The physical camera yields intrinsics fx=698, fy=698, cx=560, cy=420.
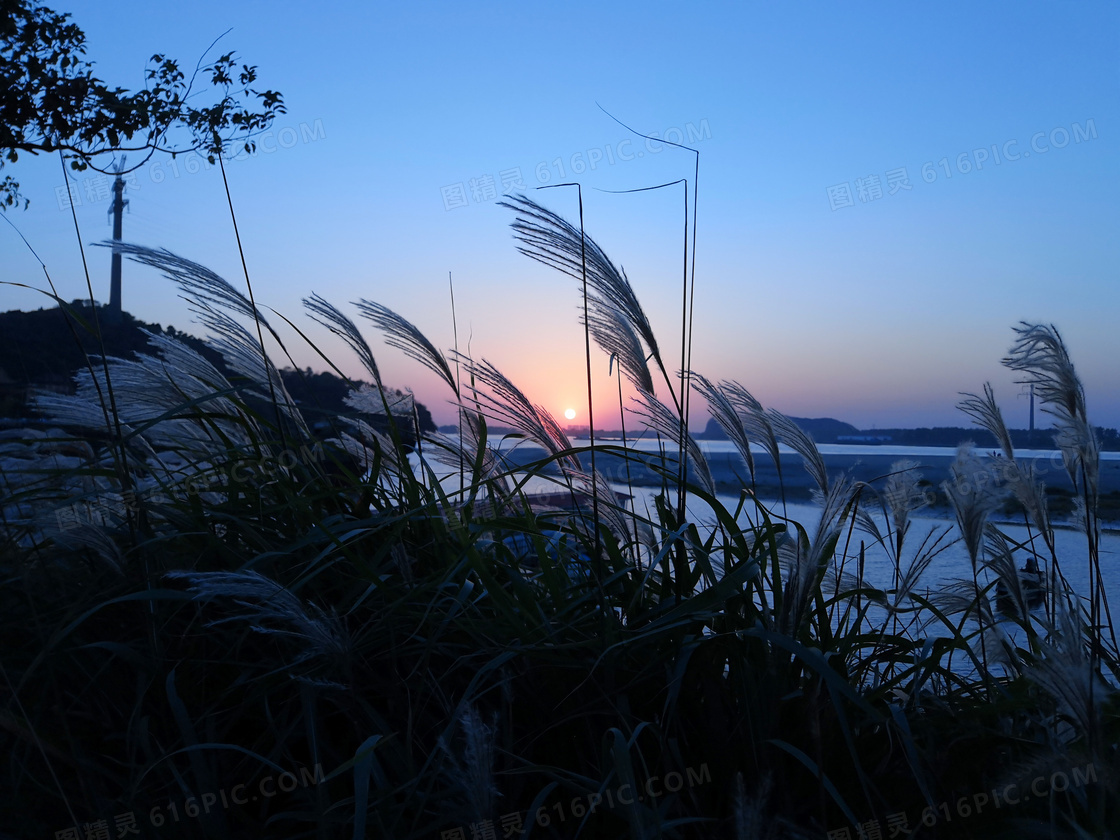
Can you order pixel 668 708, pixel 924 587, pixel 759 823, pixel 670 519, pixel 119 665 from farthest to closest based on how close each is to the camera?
pixel 924 587, pixel 670 519, pixel 119 665, pixel 668 708, pixel 759 823

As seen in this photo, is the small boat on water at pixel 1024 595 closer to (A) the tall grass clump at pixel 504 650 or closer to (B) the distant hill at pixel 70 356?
(A) the tall grass clump at pixel 504 650

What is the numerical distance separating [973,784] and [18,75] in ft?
22.3

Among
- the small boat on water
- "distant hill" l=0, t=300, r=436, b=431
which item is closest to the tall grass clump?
the small boat on water

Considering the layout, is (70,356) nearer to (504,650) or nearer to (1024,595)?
(504,650)

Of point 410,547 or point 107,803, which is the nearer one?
point 107,803

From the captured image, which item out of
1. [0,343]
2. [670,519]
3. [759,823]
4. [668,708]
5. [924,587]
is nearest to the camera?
[759,823]

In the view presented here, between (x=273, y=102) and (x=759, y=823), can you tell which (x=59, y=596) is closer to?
(x=759, y=823)

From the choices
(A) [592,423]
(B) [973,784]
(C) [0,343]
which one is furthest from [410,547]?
(C) [0,343]

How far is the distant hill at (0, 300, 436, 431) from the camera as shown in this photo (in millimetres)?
1807

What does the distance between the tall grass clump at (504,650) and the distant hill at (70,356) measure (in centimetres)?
15

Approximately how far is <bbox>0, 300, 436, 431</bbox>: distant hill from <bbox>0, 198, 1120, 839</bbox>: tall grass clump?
5.8 inches

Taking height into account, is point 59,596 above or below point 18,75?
below

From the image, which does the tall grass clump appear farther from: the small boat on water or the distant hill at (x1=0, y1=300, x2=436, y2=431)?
the distant hill at (x1=0, y1=300, x2=436, y2=431)

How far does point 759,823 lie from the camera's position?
812 mm
